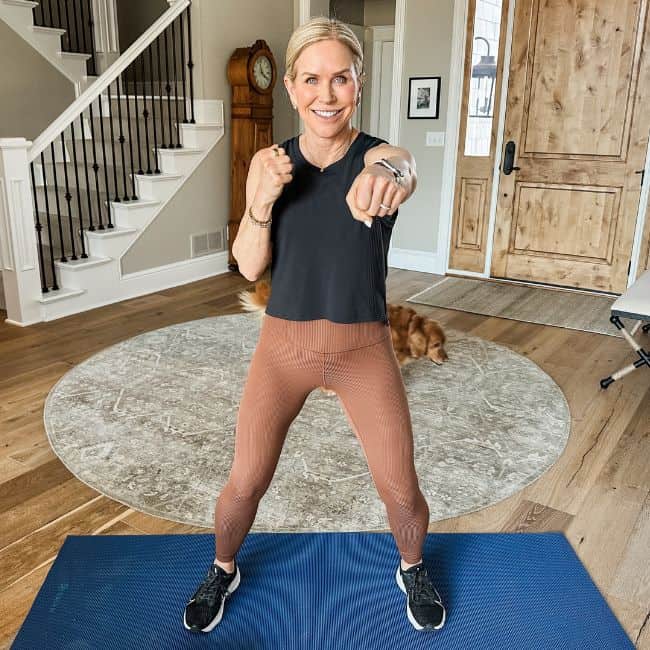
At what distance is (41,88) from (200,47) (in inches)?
60.2

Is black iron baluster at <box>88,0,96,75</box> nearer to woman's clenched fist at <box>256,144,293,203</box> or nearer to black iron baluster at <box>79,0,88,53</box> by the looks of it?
black iron baluster at <box>79,0,88,53</box>

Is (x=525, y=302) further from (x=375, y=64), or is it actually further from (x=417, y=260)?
(x=375, y=64)

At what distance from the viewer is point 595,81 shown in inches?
192

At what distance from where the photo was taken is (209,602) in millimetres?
1675

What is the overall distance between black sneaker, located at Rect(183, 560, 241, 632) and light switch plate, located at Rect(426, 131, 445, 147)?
15.0 ft

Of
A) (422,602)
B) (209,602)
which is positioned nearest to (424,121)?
(422,602)

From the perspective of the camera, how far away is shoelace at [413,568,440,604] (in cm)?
168

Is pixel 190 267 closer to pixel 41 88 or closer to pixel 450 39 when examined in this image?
pixel 41 88

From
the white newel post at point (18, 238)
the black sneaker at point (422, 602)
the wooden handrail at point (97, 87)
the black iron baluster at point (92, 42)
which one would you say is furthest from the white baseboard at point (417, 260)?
the black sneaker at point (422, 602)

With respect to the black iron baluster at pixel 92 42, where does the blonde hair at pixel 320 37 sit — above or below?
below

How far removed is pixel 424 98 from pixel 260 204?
182 inches

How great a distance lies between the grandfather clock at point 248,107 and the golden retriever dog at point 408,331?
2142 millimetres

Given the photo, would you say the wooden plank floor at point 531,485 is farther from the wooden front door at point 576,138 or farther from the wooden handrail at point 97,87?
the wooden front door at point 576,138

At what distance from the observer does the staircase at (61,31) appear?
531 centimetres
